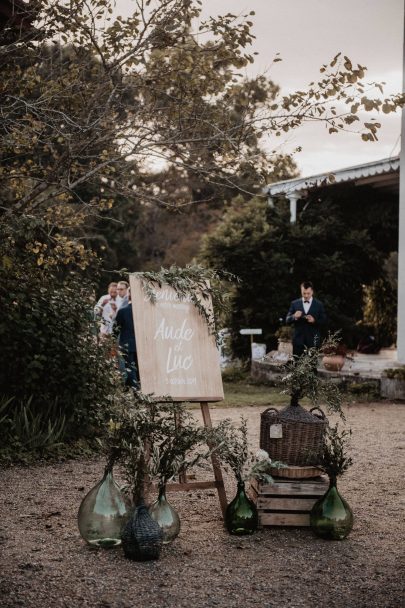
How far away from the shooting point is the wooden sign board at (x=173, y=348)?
524 cm

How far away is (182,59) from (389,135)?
852 cm

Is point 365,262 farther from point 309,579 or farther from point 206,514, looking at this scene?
point 309,579

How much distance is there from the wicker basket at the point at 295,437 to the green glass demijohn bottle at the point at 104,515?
1.14 metres

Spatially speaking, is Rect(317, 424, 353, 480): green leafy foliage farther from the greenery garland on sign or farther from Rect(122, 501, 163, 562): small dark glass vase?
Rect(122, 501, 163, 562): small dark glass vase

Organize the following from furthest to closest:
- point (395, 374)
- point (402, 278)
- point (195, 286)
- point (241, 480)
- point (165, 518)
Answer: point (395, 374)
point (402, 278)
point (195, 286)
point (241, 480)
point (165, 518)

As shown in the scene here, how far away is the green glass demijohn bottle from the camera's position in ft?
15.4

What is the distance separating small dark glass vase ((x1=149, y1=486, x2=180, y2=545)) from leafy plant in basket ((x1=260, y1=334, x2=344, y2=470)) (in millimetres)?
874

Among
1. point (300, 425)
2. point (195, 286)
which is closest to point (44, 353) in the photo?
point (195, 286)

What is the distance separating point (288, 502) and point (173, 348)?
1306 millimetres

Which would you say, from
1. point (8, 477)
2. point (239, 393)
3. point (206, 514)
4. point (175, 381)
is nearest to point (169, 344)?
point (175, 381)

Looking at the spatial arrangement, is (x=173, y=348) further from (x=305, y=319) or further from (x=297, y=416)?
(x=305, y=319)

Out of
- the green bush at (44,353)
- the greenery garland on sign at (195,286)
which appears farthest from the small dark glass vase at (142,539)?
the green bush at (44,353)

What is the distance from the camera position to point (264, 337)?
1698cm

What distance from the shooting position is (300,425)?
526 cm
